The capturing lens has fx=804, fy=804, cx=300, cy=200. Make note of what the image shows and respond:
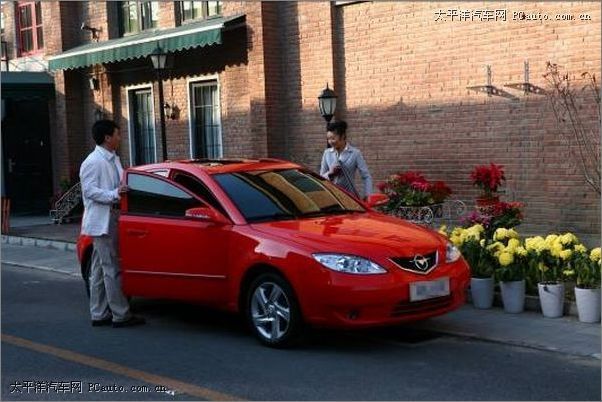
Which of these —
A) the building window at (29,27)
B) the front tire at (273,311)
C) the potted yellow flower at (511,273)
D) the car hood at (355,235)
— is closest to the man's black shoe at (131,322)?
the front tire at (273,311)

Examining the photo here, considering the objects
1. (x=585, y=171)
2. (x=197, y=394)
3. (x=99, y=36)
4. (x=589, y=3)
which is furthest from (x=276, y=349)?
(x=99, y=36)

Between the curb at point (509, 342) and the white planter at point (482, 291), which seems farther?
the white planter at point (482, 291)

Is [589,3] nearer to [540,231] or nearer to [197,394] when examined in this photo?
[540,231]

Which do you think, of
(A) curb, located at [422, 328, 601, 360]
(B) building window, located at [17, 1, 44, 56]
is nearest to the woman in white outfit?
(A) curb, located at [422, 328, 601, 360]

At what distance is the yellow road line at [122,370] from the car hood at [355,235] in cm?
148

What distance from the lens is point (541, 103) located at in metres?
11.1

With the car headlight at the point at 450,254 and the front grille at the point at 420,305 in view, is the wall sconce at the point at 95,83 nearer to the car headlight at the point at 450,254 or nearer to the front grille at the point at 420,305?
the car headlight at the point at 450,254

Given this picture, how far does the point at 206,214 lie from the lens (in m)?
7.17

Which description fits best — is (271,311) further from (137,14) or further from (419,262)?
(137,14)

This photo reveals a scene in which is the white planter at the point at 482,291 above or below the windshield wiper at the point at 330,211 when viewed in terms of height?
below

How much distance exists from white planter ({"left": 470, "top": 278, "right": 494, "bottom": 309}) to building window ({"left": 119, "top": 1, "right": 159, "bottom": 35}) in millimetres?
11968

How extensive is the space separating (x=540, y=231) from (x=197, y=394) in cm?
717

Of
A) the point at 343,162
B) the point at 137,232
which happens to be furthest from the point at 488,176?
the point at 137,232

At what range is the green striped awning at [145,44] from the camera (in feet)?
48.3
